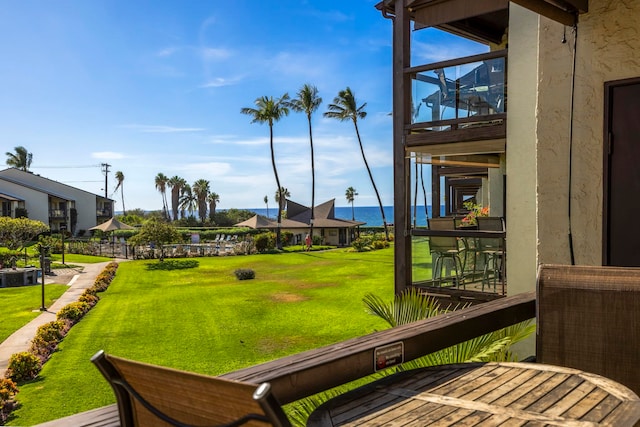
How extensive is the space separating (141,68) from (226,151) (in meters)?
60.2

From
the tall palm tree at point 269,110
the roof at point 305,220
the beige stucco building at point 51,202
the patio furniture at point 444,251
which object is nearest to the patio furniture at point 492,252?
the patio furniture at point 444,251

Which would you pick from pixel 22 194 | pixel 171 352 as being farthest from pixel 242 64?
pixel 171 352

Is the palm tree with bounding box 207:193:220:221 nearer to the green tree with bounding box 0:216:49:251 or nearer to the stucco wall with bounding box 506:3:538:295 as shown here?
the green tree with bounding box 0:216:49:251

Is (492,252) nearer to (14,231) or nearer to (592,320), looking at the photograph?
(592,320)

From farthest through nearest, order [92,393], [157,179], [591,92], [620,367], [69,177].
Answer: [69,177], [157,179], [92,393], [591,92], [620,367]

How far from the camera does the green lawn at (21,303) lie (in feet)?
58.0

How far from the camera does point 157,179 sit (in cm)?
9288

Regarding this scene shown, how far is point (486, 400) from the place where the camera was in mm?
1719

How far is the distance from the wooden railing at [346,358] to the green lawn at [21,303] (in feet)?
55.6

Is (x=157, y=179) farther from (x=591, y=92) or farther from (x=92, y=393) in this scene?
(x=591, y=92)

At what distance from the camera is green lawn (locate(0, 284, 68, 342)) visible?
58.0 feet

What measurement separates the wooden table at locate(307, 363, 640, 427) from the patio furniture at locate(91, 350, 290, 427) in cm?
59

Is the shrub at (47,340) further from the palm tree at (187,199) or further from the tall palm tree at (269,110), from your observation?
the palm tree at (187,199)

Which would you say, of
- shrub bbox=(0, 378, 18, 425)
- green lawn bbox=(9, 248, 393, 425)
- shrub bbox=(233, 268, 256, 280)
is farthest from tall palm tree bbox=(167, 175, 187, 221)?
shrub bbox=(0, 378, 18, 425)
